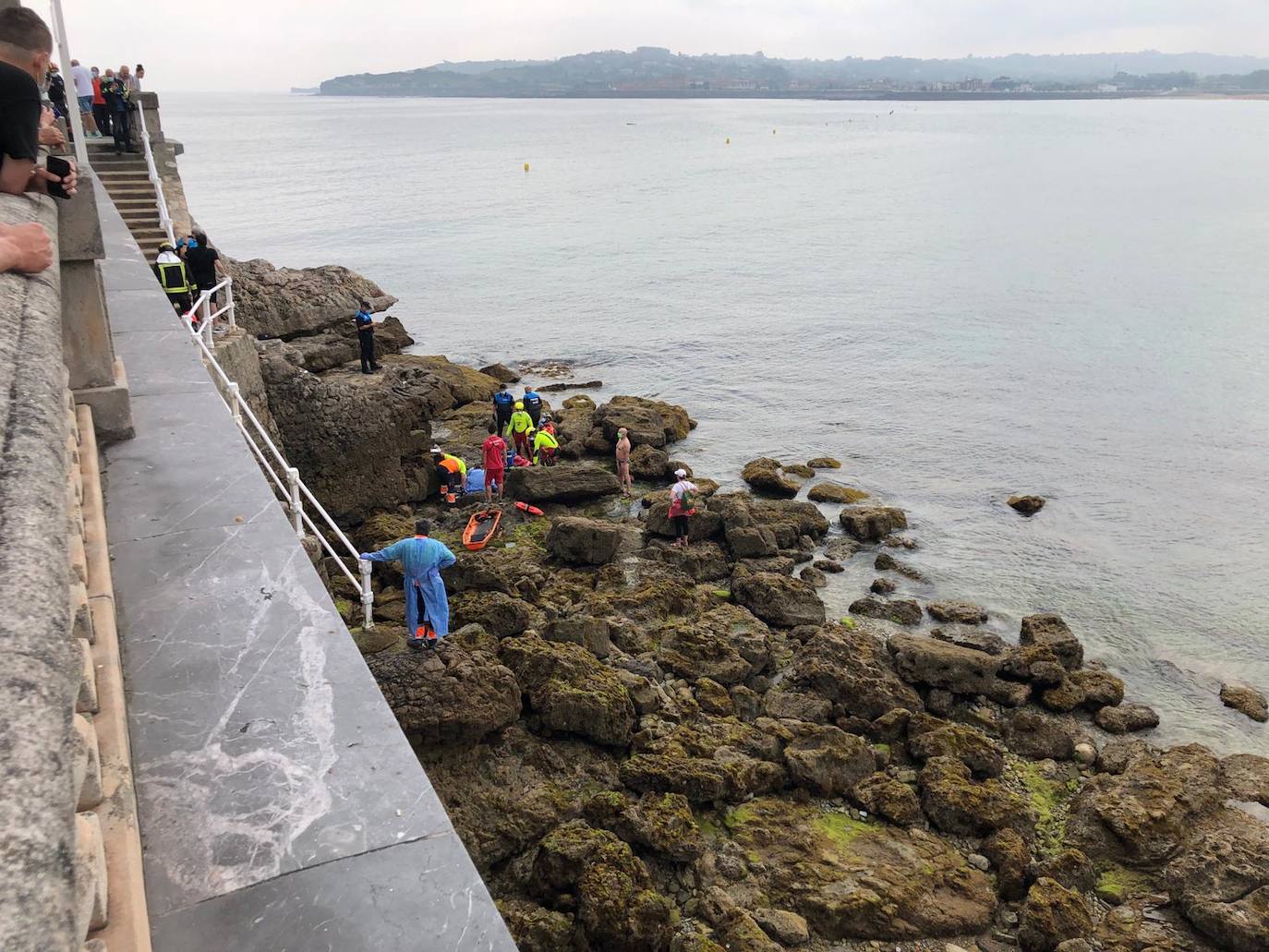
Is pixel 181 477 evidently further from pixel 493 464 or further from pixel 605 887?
pixel 493 464

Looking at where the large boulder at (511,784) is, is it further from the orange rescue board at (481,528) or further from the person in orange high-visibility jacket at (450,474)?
the person in orange high-visibility jacket at (450,474)

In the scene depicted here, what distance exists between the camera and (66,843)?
53.9 inches

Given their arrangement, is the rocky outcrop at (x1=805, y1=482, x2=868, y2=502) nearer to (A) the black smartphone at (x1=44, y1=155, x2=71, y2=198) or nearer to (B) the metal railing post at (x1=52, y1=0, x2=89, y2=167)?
(B) the metal railing post at (x1=52, y1=0, x2=89, y2=167)

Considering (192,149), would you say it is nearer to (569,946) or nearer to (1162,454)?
(1162,454)

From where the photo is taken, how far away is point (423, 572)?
33.6ft

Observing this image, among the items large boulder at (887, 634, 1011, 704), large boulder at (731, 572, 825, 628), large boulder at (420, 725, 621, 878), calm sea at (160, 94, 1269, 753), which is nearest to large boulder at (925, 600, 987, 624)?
calm sea at (160, 94, 1269, 753)

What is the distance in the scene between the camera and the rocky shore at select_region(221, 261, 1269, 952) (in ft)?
29.4

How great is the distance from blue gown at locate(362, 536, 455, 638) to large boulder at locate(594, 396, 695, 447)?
12233mm

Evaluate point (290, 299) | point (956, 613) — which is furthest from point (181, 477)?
point (290, 299)

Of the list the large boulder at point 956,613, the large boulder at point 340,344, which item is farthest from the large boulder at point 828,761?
the large boulder at point 340,344

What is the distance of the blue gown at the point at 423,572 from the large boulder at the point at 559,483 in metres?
8.26

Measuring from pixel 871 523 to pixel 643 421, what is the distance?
22.4 feet

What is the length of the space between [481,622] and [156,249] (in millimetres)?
12774

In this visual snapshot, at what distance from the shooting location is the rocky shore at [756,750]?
8.96 meters
